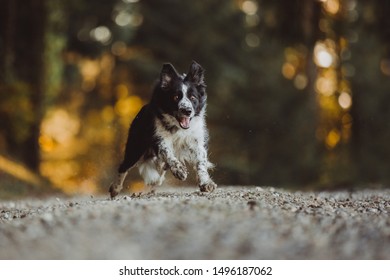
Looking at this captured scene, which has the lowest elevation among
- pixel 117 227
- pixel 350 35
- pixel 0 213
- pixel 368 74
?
pixel 0 213

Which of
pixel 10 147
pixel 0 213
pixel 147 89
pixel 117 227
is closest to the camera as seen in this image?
pixel 117 227

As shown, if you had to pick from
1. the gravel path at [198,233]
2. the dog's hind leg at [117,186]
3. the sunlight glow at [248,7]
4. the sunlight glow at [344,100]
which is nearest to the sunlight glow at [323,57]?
the sunlight glow at [344,100]

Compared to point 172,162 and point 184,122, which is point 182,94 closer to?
point 184,122

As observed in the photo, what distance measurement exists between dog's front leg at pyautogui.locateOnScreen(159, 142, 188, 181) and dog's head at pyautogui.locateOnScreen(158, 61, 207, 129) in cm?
39

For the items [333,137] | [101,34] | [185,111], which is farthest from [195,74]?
[333,137]

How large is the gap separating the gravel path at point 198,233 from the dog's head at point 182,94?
6.23 feet

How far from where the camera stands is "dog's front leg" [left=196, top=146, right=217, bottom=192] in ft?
Answer: 26.8

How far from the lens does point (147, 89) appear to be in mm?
26750

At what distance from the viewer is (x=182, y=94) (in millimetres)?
8578

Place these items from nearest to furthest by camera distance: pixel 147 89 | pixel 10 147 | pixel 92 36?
pixel 10 147, pixel 92 36, pixel 147 89

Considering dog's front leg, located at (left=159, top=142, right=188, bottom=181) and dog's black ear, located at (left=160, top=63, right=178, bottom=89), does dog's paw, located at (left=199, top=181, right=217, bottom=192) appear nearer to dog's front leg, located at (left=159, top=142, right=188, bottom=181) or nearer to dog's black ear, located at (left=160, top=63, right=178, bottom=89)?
dog's front leg, located at (left=159, top=142, right=188, bottom=181)
